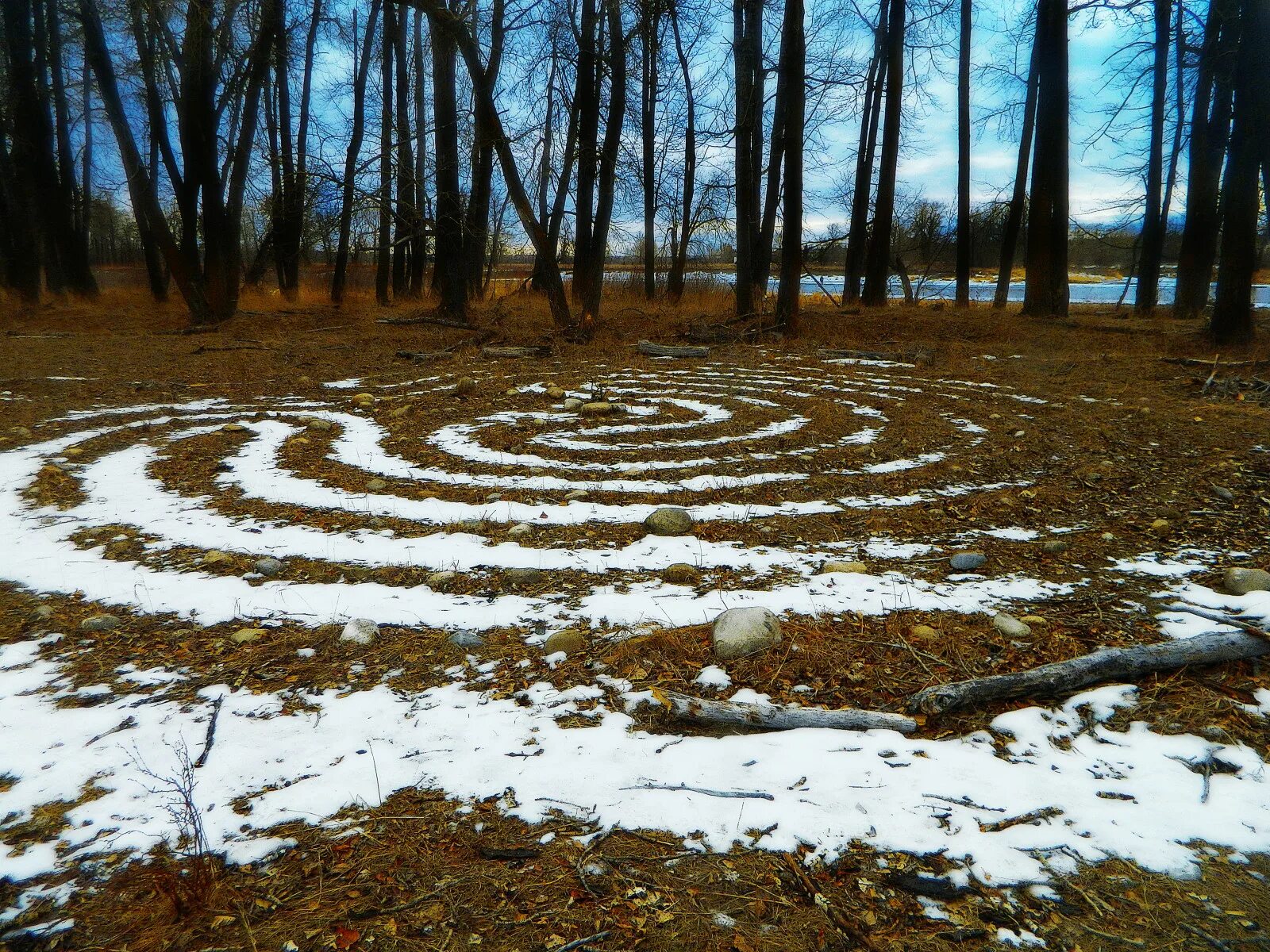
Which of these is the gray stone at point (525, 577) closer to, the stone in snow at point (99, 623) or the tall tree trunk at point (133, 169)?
the stone in snow at point (99, 623)

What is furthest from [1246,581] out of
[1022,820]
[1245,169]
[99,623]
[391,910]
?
[1245,169]

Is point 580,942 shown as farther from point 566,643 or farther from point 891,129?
point 891,129

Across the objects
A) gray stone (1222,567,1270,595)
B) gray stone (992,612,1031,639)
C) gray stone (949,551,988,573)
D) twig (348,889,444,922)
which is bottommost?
twig (348,889,444,922)

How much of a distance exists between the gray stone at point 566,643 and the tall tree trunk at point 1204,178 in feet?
40.7

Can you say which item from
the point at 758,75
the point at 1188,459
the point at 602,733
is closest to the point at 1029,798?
the point at 602,733

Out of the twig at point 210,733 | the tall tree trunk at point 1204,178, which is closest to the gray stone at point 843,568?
the twig at point 210,733

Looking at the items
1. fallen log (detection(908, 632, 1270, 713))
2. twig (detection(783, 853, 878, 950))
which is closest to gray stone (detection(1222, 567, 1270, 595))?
fallen log (detection(908, 632, 1270, 713))

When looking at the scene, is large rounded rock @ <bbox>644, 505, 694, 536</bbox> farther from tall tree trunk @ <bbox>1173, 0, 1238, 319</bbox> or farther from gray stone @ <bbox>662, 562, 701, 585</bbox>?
tall tree trunk @ <bbox>1173, 0, 1238, 319</bbox>

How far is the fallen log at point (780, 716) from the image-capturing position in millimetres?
2193

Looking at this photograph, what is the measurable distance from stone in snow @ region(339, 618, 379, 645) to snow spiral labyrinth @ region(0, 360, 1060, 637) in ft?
0.44

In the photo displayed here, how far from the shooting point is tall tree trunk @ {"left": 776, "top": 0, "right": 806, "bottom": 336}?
36.2ft

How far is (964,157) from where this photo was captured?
53.3 ft

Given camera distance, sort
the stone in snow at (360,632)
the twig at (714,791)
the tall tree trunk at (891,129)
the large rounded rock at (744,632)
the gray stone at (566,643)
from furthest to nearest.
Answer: the tall tree trunk at (891,129), the stone in snow at (360,632), the gray stone at (566,643), the large rounded rock at (744,632), the twig at (714,791)

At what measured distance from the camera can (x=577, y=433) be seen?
598cm
